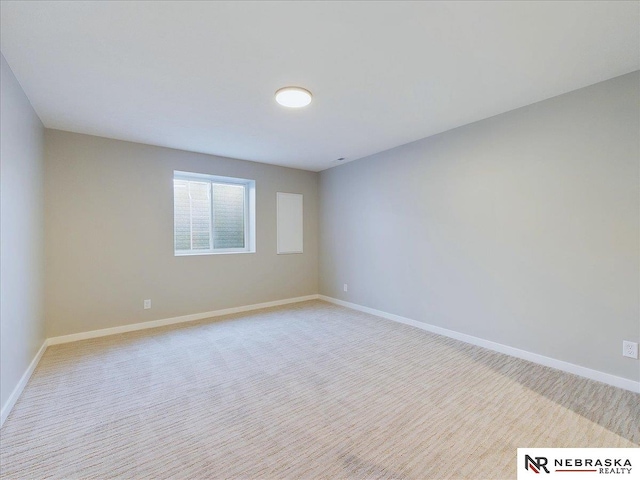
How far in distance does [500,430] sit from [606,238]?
178 cm

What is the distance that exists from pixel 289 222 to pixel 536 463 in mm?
4256

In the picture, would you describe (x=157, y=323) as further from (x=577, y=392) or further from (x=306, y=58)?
(x=577, y=392)

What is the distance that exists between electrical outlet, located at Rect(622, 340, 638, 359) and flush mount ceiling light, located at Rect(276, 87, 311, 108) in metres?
3.25

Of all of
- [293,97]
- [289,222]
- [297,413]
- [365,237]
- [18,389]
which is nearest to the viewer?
[297,413]

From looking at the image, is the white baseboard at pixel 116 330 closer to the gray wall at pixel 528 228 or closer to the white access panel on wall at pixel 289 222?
the white access panel on wall at pixel 289 222


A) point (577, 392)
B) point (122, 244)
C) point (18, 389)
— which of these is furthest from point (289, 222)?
point (577, 392)

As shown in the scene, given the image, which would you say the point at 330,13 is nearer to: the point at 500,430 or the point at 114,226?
the point at 500,430

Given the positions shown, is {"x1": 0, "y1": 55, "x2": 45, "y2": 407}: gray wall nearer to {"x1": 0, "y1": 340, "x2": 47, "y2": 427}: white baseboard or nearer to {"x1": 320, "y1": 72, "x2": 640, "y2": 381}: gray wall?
{"x1": 0, "y1": 340, "x2": 47, "y2": 427}: white baseboard

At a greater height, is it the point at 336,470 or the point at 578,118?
the point at 578,118

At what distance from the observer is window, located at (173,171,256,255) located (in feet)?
13.7

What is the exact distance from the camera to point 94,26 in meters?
1.66

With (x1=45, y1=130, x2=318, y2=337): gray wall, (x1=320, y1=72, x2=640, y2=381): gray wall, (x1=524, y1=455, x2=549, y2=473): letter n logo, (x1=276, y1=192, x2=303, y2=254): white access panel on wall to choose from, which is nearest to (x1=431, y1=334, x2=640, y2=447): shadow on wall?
(x1=320, y1=72, x2=640, y2=381): gray wall

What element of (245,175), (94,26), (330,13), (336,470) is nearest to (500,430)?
(336,470)

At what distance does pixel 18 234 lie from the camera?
223 cm
